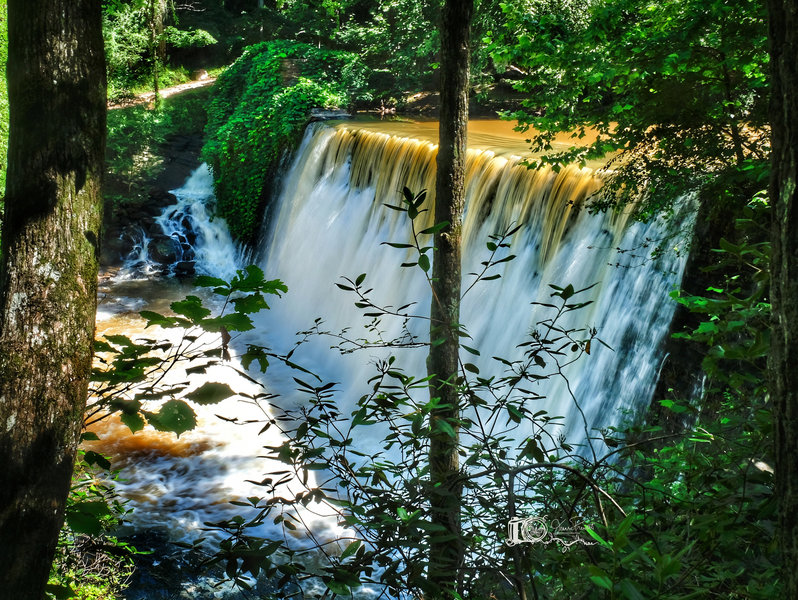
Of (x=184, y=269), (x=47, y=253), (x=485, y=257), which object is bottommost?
(x=184, y=269)

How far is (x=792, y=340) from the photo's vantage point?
1.62 metres

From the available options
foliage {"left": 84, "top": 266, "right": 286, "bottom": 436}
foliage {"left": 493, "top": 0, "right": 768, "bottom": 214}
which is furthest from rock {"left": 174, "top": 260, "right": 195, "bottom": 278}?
foliage {"left": 84, "top": 266, "right": 286, "bottom": 436}

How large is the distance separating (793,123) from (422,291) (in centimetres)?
838

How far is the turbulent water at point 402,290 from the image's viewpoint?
691cm

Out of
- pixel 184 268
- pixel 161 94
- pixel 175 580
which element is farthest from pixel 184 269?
pixel 175 580

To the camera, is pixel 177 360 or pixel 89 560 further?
pixel 89 560

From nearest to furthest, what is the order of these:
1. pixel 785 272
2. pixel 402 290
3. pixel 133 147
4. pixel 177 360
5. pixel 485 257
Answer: pixel 785 272
pixel 177 360
pixel 485 257
pixel 402 290
pixel 133 147

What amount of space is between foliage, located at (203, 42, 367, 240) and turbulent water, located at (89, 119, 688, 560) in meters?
1.35

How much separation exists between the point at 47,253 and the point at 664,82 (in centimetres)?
493

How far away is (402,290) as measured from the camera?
34.1 feet

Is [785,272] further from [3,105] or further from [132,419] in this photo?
[3,105]

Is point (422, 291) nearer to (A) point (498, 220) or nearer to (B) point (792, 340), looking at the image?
(A) point (498, 220)

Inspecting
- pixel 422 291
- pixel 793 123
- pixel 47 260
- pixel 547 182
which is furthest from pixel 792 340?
pixel 422 291

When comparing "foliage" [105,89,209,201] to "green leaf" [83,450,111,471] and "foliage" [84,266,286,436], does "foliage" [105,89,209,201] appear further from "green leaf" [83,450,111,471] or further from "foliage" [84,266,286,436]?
"foliage" [84,266,286,436]
